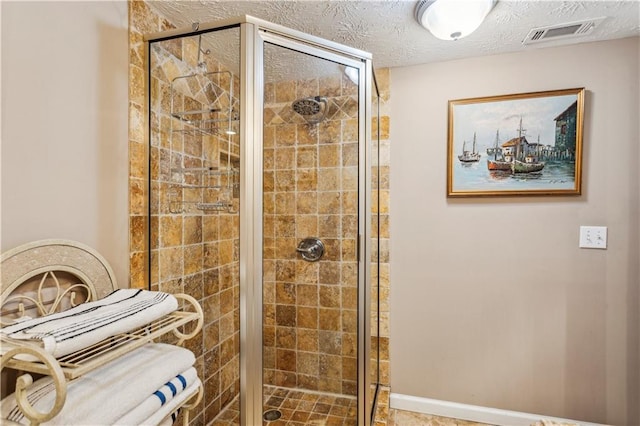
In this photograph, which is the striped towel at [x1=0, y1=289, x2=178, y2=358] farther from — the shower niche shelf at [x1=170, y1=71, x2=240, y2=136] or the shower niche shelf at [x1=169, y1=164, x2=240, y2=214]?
the shower niche shelf at [x1=170, y1=71, x2=240, y2=136]

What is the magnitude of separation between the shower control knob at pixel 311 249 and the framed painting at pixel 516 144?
2.93 feet

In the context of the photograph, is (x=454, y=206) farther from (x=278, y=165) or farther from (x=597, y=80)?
(x=278, y=165)

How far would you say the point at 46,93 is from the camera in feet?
3.24

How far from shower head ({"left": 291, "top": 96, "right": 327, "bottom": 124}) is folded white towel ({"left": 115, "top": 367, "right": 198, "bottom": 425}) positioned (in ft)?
3.50

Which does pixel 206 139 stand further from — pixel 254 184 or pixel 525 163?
pixel 525 163

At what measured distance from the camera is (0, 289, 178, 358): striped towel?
28.1 inches

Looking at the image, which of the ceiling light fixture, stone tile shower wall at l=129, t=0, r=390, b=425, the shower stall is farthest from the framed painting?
stone tile shower wall at l=129, t=0, r=390, b=425

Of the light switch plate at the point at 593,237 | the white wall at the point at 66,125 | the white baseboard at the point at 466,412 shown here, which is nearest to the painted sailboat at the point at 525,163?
the light switch plate at the point at 593,237

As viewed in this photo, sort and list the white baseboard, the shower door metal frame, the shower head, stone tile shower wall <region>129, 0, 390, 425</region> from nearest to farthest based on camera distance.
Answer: the shower door metal frame < stone tile shower wall <region>129, 0, 390, 425</region> < the shower head < the white baseboard

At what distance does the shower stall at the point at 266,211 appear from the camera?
1185mm

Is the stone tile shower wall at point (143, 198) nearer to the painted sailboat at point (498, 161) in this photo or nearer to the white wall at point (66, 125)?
the white wall at point (66, 125)

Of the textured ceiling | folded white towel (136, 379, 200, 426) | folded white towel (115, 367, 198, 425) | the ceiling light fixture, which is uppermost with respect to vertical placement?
the textured ceiling

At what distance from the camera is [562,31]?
156cm

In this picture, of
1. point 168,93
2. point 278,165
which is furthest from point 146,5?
point 278,165
